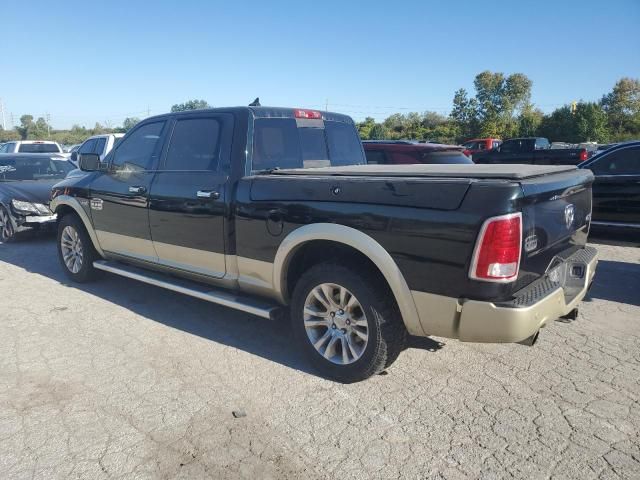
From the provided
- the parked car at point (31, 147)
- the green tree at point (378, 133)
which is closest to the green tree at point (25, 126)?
the green tree at point (378, 133)

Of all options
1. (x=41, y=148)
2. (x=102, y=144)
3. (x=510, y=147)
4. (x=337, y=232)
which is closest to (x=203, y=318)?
(x=337, y=232)

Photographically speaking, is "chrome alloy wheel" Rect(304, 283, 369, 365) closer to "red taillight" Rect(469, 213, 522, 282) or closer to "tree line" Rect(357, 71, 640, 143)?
"red taillight" Rect(469, 213, 522, 282)

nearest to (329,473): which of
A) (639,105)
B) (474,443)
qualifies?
(474,443)

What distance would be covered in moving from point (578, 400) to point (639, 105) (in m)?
61.8

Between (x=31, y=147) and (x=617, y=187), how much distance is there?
52.5ft

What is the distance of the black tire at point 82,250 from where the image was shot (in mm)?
5707

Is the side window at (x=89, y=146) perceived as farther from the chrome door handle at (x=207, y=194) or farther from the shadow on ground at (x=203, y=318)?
the chrome door handle at (x=207, y=194)

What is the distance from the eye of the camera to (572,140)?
136 ft

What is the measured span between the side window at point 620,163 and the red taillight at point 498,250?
479cm

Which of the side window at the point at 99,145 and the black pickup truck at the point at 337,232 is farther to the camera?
the side window at the point at 99,145

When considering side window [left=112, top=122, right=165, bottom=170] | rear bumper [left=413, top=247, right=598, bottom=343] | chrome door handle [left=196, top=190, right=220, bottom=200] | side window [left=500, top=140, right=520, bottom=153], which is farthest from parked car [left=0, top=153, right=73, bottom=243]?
side window [left=500, top=140, right=520, bottom=153]

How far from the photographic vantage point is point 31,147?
609 inches

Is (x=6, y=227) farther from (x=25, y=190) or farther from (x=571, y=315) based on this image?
(x=571, y=315)

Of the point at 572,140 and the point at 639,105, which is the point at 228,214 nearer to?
the point at 572,140
